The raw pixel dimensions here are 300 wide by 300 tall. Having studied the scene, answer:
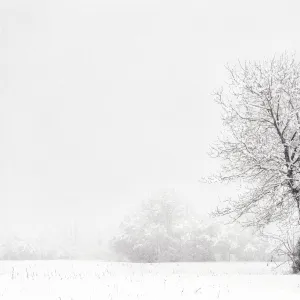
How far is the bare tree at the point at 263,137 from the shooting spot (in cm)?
1209

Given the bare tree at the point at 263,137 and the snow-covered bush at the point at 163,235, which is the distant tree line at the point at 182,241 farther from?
the bare tree at the point at 263,137

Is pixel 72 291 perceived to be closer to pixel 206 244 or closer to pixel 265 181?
pixel 265 181

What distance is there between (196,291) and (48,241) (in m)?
59.5

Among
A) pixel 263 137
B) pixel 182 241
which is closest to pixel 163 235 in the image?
pixel 182 241

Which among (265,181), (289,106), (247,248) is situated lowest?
(247,248)

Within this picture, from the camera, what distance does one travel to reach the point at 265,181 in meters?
12.7

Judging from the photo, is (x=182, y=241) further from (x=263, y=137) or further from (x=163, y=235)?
(x=263, y=137)

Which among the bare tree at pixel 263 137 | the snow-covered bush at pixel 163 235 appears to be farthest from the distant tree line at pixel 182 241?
the bare tree at pixel 263 137

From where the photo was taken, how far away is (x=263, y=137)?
1237 cm

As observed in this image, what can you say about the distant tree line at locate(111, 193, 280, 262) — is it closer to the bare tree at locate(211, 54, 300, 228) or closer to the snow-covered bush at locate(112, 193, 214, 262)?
the snow-covered bush at locate(112, 193, 214, 262)

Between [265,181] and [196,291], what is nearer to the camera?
[196,291]

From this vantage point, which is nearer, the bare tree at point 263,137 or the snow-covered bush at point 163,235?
the bare tree at point 263,137

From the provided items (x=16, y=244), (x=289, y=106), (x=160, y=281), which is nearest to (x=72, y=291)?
(x=160, y=281)

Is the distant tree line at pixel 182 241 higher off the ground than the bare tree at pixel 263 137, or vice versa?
the bare tree at pixel 263 137
